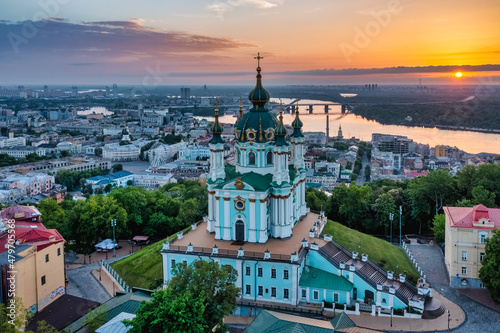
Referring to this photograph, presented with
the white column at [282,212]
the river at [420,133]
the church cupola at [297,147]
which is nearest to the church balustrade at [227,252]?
the white column at [282,212]

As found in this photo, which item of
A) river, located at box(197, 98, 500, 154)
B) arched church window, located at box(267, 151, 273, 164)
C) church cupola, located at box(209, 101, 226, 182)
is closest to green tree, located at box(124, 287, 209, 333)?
church cupola, located at box(209, 101, 226, 182)

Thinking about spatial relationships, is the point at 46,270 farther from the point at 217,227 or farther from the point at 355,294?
the point at 355,294

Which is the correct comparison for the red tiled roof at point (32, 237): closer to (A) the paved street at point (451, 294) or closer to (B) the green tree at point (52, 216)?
(B) the green tree at point (52, 216)

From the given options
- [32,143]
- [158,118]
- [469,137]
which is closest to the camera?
[32,143]

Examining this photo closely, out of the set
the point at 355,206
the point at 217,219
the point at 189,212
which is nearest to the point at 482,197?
the point at 355,206

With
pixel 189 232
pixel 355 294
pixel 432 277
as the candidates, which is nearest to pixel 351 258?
pixel 355 294

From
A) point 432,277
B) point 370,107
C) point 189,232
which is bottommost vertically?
point 432,277
